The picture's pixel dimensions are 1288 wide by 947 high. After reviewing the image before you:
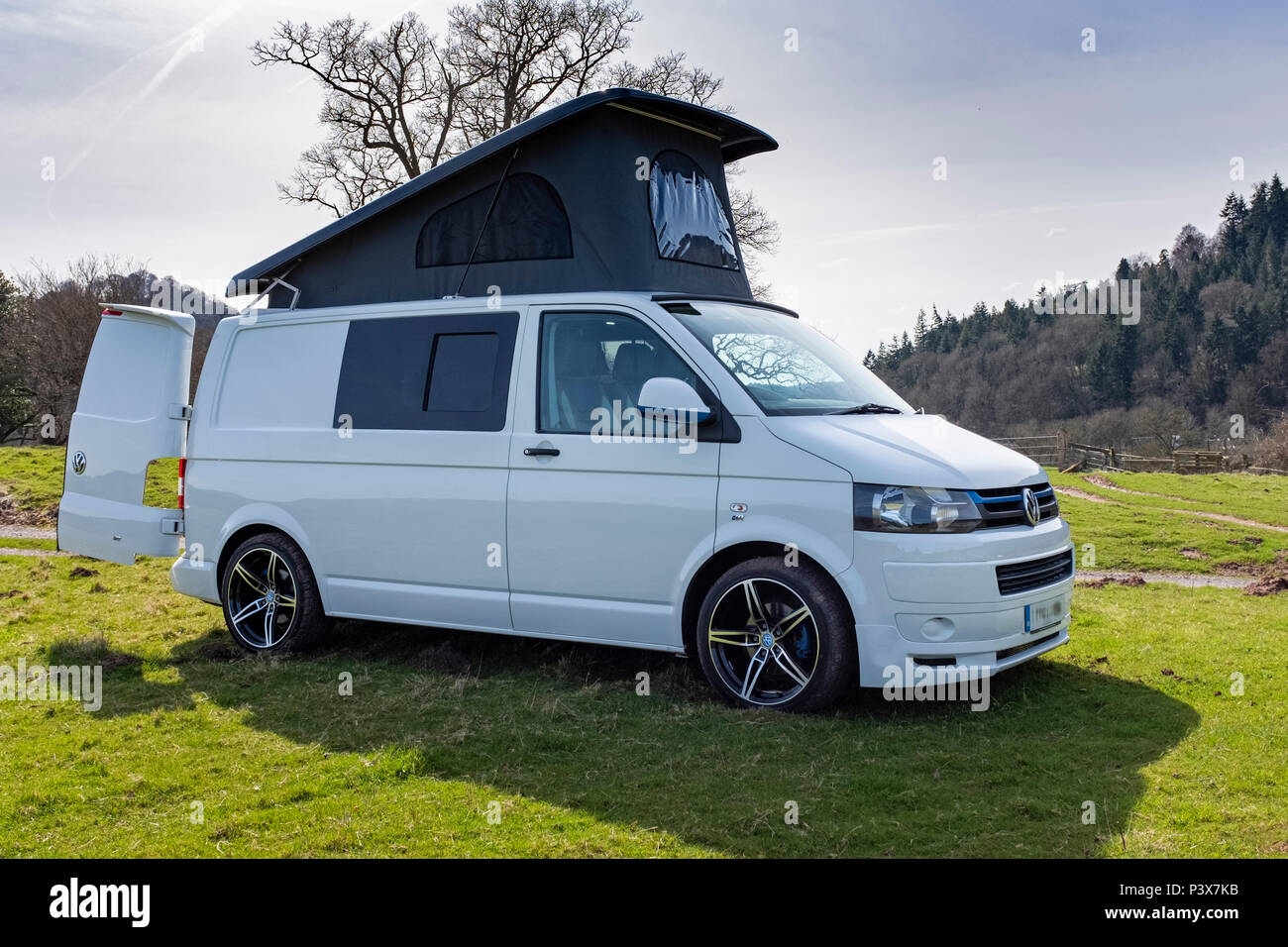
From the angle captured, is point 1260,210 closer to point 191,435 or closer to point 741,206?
point 741,206

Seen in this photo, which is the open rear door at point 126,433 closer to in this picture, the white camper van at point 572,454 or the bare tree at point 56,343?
the white camper van at point 572,454

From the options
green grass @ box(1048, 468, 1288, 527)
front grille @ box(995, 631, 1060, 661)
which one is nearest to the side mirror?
front grille @ box(995, 631, 1060, 661)

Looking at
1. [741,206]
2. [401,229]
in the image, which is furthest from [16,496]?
[741,206]

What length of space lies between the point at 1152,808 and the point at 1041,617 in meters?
1.61

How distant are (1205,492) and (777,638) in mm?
22341

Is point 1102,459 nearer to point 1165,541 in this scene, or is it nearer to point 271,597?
point 1165,541

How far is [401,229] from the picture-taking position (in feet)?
25.1

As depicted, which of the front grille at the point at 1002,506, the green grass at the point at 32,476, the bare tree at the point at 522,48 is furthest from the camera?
the bare tree at the point at 522,48

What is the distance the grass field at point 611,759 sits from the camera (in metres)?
4.16

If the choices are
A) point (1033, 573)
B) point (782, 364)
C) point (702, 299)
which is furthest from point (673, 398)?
point (1033, 573)

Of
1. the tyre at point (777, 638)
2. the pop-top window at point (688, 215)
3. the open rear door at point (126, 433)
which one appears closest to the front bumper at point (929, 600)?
the tyre at point (777, 638)

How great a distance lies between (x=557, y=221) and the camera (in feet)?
23.6

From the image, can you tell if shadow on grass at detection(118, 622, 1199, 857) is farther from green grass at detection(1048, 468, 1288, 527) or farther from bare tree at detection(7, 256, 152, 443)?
bare tree at detection(7, 256, 152, 443)

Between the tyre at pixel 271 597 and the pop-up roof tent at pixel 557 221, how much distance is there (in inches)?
71.9
